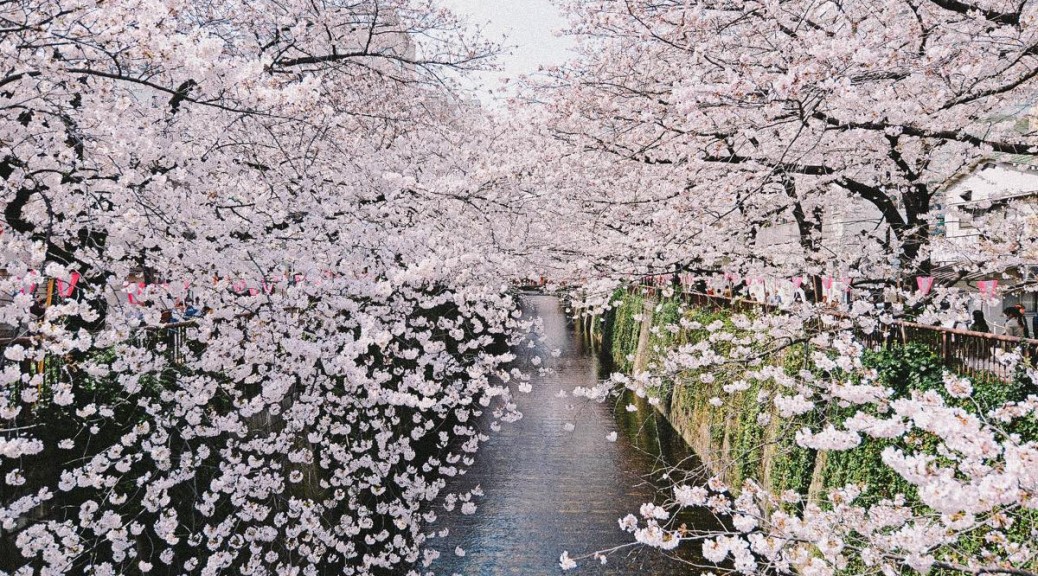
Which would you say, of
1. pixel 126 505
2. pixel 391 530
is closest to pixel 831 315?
pixel 126 505

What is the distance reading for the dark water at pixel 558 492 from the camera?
9.98 m

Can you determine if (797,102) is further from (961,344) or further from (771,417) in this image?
(771,417)

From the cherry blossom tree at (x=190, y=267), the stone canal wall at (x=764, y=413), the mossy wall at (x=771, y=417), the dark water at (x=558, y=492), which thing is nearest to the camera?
the cherry blossom tree at (x=190, y=267)

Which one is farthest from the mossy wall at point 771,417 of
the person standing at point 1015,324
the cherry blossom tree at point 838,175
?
the person standing at point 1015,324

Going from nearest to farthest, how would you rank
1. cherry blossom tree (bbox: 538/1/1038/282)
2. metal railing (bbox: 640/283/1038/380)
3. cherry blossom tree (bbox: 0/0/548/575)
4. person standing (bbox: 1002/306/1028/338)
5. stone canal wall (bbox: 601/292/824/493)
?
cherry blossom tree (bbox: 0/0/548/575) → cherry blossom tree (bbox: 538/1/1038/282) → metal railing (bbox: 640/283/1038/380) → stone canal wall (bbox: 601/292/824/493) → person standing (bbox: 1002/306/1028/338)

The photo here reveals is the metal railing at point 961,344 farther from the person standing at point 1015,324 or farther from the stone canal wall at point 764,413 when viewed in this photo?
the person standing at point 1015,324

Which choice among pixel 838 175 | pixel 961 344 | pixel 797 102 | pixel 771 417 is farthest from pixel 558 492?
pixel 797 102

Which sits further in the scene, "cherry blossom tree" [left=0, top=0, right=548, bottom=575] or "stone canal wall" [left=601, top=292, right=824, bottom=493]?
"stone canal wall" [left=601, top=292, right=824, bottom=493]

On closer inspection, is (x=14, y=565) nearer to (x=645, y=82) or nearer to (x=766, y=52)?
(x=645, y=82)

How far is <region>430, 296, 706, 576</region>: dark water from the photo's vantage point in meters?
9.98

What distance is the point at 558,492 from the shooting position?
12.7 metres

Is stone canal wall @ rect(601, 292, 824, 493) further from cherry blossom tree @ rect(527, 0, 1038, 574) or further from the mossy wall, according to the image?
cherry blossom tree @ rect(527, 0, 1038, 574)

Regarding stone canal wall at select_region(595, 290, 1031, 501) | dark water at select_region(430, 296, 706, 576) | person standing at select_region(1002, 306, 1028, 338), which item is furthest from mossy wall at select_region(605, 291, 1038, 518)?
person standing at select_region(1002, 306, 1028, 338)

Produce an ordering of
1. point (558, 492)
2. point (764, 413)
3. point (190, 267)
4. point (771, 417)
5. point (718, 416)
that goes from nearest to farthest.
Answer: point (190, 267) < point (764, 413) < point (771, 417) < point (558, 492) < point (718, 416)
